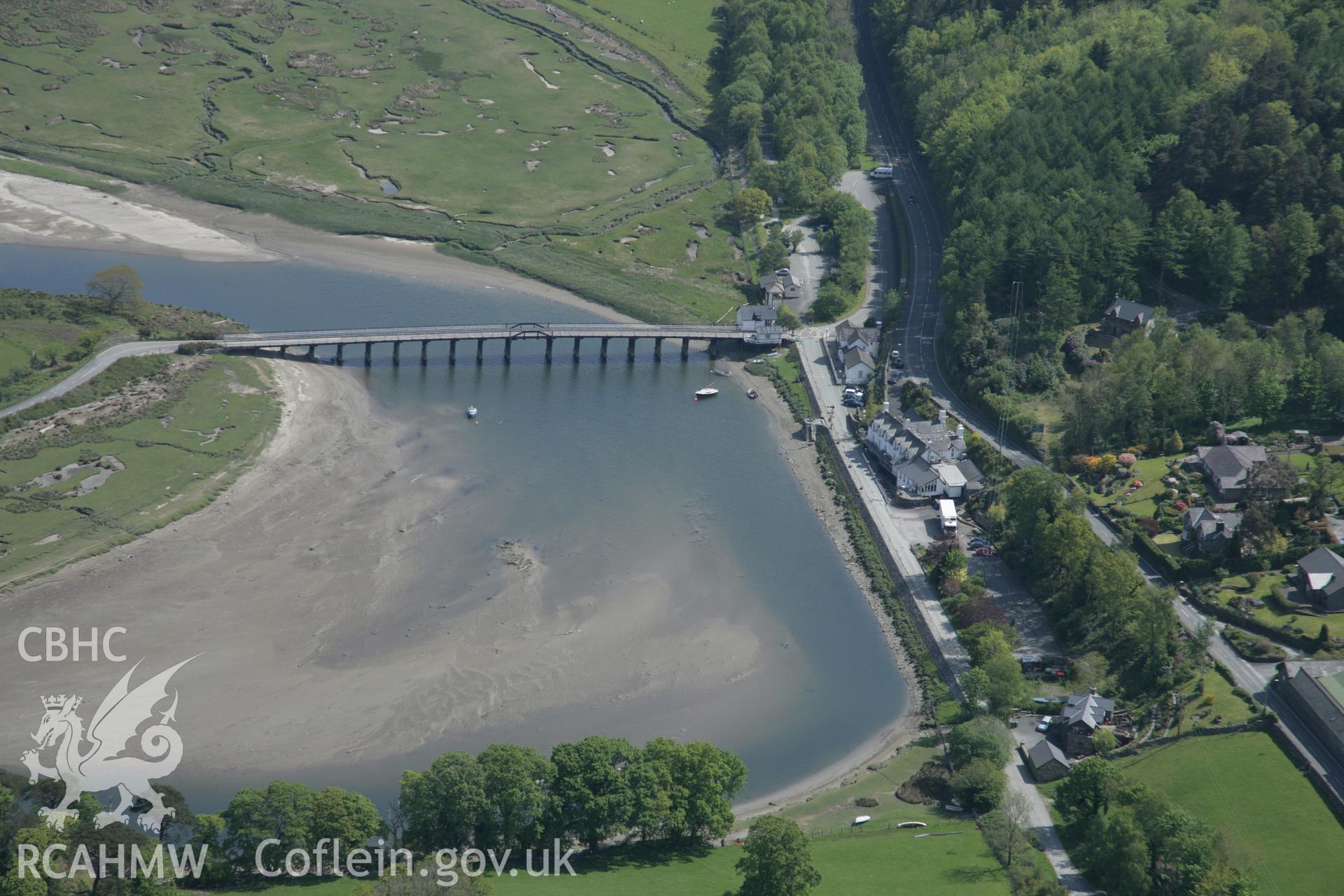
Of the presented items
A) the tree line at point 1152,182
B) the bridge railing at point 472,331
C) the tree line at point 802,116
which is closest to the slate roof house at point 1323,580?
the tree line at point 1152,182

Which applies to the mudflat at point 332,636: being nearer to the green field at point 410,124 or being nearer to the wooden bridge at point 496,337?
the wooden bridge at point 496,337

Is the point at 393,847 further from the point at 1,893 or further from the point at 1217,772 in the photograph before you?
the point at 1217,772

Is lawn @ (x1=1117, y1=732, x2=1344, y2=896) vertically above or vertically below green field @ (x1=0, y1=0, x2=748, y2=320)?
below

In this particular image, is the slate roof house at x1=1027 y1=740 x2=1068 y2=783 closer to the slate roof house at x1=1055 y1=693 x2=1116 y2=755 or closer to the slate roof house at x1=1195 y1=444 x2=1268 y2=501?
the slate roof house at x1=1055 y1=693 x2=1116 y2=755

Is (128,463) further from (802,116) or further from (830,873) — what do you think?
(802,116)

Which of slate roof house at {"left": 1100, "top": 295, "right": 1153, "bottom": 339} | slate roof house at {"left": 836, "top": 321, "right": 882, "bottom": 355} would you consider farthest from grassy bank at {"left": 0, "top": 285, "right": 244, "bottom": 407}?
slate roof house at {"left": 1100, "top": 295, "right": 1153, "bottom": 339}
